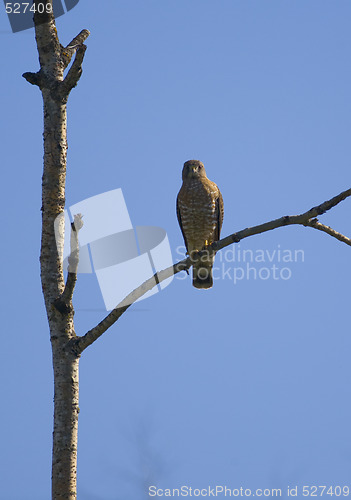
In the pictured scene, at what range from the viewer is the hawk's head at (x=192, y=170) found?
8.36m

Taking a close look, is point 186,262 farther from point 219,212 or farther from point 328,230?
point 219,212

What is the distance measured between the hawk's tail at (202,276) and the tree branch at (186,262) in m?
3.47

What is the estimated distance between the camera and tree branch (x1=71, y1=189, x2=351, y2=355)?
15.8 feet

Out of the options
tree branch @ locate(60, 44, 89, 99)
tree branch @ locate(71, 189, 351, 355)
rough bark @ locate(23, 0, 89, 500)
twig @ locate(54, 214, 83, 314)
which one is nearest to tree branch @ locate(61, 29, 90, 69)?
rough bark @ locate(23, 0, 89, 500)

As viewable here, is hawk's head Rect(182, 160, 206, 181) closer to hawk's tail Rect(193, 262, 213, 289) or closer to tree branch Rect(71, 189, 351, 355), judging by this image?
hawk's tail Rect(193, 262, 213, 289)

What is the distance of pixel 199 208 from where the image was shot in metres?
8.27

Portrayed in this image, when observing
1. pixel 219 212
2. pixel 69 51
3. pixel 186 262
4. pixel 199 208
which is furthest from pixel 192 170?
pixel 186 262

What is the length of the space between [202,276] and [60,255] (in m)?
3.67

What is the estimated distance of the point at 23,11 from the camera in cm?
621

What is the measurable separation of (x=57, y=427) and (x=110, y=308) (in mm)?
1050

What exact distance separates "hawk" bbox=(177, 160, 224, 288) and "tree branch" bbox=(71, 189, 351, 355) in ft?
9.90

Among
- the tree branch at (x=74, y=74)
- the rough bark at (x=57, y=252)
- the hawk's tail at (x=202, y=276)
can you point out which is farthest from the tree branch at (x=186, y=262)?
the hawk's tail at (x=202, y=276)

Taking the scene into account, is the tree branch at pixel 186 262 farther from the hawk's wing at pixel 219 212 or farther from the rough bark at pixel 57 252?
the hawk's wing at pixel 219 212

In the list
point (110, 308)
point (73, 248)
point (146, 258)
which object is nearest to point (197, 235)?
point (146, 258)
